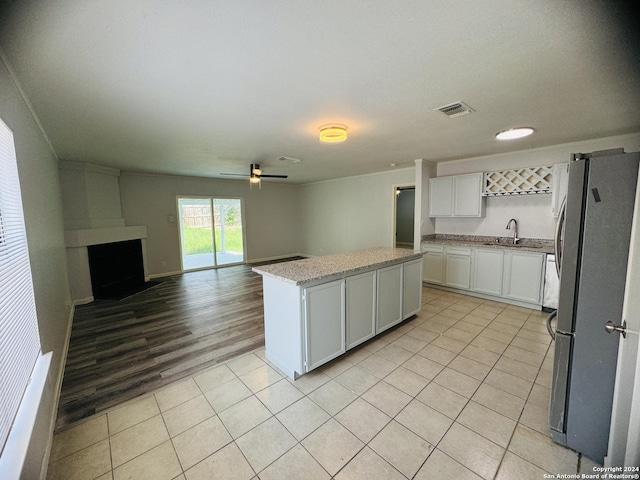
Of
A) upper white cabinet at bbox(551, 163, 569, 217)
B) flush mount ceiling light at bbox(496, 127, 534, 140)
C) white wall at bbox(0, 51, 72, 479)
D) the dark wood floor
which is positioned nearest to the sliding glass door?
the dark wood floor

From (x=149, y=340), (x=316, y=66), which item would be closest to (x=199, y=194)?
Result: (x=149, y=340)

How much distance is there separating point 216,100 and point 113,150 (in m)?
2.54

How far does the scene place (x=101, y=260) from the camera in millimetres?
4656

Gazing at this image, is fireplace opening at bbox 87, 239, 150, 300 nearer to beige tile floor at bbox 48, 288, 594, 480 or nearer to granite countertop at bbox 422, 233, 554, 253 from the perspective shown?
beige tile floor at bbox 48, 288, 594, 480

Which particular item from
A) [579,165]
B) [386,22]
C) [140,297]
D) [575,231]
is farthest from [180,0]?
[140,297]

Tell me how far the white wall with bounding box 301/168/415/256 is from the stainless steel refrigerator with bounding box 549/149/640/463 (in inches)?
163

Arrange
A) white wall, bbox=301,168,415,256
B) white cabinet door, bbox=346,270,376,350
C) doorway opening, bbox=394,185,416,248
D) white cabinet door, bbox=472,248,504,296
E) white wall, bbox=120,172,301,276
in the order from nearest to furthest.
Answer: white cabinet door, bbox=346,270,376,350 → white cabinet door, bbox=472,248,504,296 → white wall, bbox=120,172,301,276 → white wall, bbox=301,168,415,256 → doorway opening, bbox=394,185,416,248

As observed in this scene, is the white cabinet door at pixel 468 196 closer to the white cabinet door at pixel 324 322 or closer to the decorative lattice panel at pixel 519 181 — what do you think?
the decorative lattice panel at pixel 519 181

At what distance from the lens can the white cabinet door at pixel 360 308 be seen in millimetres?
2566

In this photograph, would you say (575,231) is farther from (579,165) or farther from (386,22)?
(386,22)

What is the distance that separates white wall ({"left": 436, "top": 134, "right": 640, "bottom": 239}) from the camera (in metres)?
3.54

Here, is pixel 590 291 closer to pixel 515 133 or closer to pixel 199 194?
pixel 515 133

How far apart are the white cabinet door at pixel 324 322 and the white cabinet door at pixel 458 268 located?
2.93m

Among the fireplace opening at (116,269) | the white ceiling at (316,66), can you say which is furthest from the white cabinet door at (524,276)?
the fireplace opening at (116,269)
